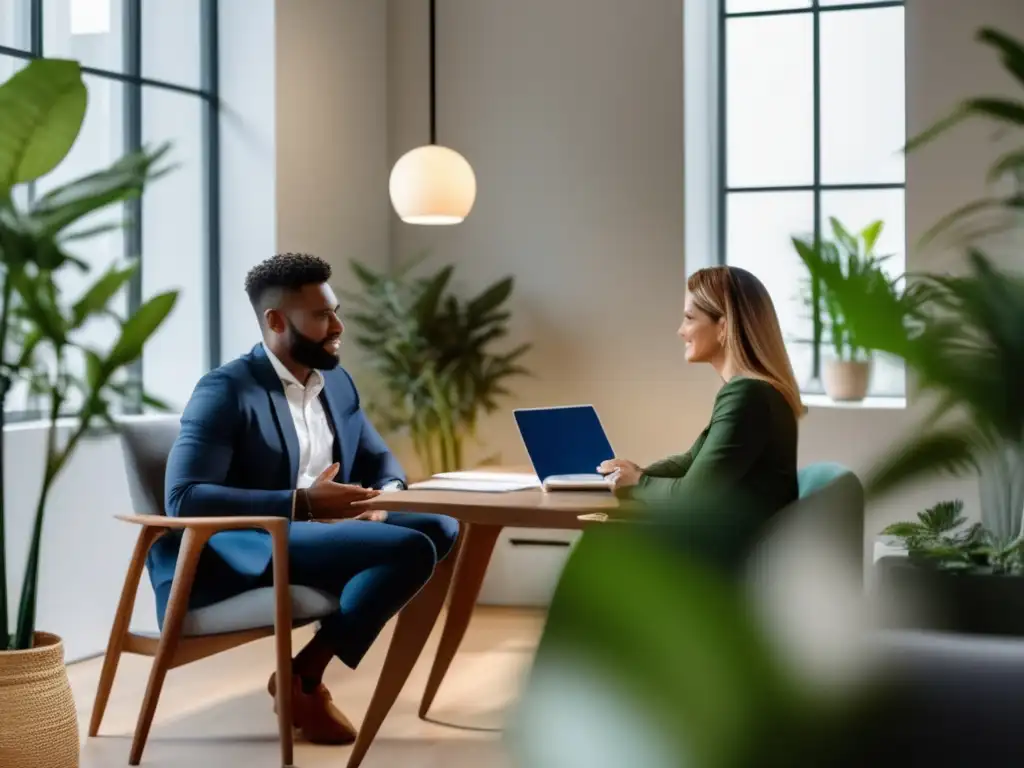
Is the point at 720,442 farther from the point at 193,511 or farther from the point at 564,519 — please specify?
the point at 193,511

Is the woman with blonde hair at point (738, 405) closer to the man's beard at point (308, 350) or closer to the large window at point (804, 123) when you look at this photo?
the man's beard at point (308, 350)

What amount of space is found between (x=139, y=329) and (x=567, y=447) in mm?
1071

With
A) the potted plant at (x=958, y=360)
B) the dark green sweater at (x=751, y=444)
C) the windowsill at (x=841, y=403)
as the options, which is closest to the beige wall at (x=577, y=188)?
the windowsill at (x=841, y=403)

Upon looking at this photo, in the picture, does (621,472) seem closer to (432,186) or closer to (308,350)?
(308,350)

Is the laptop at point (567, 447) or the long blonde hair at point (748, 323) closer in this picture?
the long blonde hair at point (748, 323)

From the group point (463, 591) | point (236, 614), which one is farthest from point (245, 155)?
point (236, 614)

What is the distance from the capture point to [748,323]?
316cm

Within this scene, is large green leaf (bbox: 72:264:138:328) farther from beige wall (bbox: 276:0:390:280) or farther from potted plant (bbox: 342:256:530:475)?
potted plant (bbox: 342:256:530:475)

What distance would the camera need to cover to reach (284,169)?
5590 millimetres

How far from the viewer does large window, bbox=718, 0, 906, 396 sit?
6023mm

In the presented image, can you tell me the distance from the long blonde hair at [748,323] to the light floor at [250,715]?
3.10 feet

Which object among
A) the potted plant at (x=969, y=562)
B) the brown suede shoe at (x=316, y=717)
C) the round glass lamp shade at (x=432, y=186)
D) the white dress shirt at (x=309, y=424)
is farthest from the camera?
the round glass lamp shade at (x=432, y=186)

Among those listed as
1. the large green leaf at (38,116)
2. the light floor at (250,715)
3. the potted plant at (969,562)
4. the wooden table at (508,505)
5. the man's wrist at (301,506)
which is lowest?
the light floor at (250,715)

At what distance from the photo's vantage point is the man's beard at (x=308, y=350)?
3.85 m
